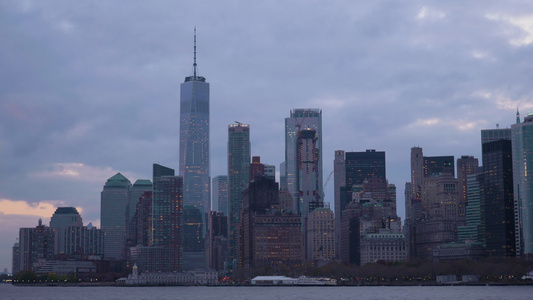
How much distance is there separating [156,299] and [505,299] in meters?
79.2

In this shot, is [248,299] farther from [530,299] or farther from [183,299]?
[530,299]

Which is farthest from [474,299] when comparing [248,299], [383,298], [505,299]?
[248,299]

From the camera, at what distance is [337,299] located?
177625mm

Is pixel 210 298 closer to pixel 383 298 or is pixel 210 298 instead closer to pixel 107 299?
pixel 107 299

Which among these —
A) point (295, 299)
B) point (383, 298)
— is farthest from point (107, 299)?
point (383, 298)

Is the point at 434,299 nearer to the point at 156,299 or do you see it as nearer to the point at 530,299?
the point at 530,299

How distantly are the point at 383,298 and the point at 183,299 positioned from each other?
47.0 metres

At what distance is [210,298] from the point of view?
7692 inches

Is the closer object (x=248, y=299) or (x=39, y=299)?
(x=248, y=299)

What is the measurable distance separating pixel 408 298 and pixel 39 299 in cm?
8972

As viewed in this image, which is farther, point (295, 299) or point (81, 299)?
point (81, 299)

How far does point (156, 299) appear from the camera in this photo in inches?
7569

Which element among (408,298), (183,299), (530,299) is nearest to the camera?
(530,299)

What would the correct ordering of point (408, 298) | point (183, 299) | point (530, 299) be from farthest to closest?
point (183, 299)
point (408, 298)
point (530, 299)
